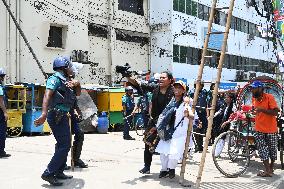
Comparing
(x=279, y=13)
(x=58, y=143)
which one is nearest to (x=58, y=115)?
(x=58, y=143)

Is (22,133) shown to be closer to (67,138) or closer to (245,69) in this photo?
(67,138)

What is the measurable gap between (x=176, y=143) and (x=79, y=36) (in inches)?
653

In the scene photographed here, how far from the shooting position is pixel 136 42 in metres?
26.7

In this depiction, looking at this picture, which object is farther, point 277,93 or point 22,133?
point 22,133

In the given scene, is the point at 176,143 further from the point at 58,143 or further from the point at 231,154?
the point at 231,154

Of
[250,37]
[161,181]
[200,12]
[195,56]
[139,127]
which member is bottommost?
[139,127]

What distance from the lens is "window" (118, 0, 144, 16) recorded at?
25.4 m

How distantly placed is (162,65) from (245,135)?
20.0m

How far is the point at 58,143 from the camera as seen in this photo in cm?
567

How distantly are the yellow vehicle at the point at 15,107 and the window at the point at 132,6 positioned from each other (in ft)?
41.4

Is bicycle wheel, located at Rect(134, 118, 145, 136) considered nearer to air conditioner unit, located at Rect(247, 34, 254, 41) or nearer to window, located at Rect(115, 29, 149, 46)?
window, located at Rect(115, 29, 149, 46)

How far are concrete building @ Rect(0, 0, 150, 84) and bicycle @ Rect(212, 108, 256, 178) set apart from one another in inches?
533

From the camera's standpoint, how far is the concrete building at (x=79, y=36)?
1880cm

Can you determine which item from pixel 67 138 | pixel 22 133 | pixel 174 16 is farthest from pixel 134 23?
pixel 67 138
